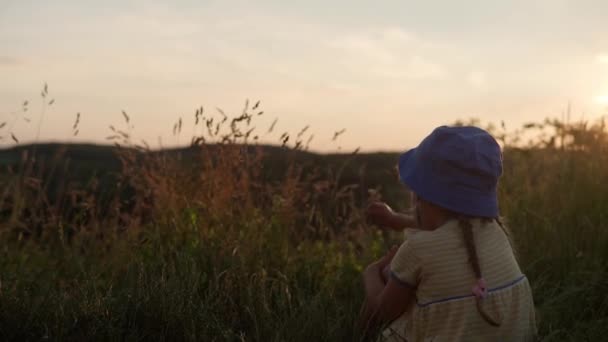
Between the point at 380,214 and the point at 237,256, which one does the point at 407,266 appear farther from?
the point at 237,256

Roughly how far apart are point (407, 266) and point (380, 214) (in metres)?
0.41

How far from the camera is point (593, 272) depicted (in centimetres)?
378

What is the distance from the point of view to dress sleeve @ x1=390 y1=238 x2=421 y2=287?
7.91 feet

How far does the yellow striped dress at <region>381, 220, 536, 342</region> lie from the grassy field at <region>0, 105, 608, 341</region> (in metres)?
0.33

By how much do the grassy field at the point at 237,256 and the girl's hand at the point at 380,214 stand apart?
28cm

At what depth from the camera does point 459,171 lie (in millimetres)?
2439

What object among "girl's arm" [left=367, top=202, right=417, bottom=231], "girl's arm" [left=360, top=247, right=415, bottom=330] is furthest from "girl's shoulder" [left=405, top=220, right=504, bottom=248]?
"girl's arm" [left=367, top=202, right=417, bottom=231]

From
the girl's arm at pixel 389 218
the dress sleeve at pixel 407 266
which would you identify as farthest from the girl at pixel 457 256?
the girl's arm at pixel 389 218

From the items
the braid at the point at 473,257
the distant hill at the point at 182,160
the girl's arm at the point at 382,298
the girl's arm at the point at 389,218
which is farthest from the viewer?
the distant hill at the point at 182,160

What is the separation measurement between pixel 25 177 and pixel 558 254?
11.0ft

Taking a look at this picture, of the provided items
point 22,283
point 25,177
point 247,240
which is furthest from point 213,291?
point 25,177

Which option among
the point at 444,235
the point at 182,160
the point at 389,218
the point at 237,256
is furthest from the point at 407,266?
the point at 182,160

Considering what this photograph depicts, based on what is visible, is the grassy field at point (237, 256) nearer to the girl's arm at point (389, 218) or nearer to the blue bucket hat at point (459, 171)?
the girl's arm at point (389, 218)

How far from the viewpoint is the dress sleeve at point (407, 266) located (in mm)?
2412
